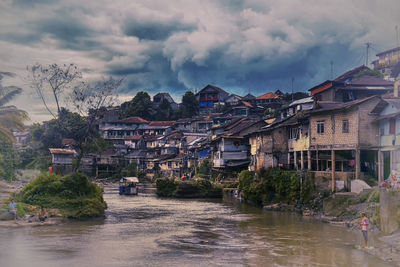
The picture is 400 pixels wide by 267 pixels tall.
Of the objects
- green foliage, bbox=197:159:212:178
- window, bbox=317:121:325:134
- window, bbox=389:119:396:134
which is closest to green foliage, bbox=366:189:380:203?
window, bbox=389:119:396:134

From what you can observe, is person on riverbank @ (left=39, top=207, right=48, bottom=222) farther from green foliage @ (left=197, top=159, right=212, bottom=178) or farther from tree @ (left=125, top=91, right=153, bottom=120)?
tree @ (left=125, top=91, right=153, bottom=120)

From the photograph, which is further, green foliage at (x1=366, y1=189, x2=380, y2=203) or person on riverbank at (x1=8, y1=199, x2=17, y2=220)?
person on riverbank at (x1=8, y1=199, x2=17, y2=220)

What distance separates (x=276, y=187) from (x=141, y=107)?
239 feet

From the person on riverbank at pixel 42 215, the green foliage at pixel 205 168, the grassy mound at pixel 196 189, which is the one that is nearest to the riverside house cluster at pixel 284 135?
the green foliage at pixel 205 168

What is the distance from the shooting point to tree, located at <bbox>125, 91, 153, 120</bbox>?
352 ft

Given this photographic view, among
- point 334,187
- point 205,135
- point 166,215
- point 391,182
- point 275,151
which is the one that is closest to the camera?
point 391,182

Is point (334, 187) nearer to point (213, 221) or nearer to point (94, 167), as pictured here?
point (213, 221)

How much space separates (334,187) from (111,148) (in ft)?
227

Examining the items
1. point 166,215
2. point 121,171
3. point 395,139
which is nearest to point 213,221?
point 166,215

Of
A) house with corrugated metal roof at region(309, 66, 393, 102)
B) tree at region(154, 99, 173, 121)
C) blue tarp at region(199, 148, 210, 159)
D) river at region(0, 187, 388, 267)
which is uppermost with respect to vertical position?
tree at region(154, 99, 173, 121)

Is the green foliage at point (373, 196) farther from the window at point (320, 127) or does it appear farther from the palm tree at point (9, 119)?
the palm tree at point (9, 119)

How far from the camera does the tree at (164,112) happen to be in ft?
350

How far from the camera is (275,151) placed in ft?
142

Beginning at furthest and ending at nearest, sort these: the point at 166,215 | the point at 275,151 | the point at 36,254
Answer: the point at 275,151
the point at 166,215
the point at 36,254
